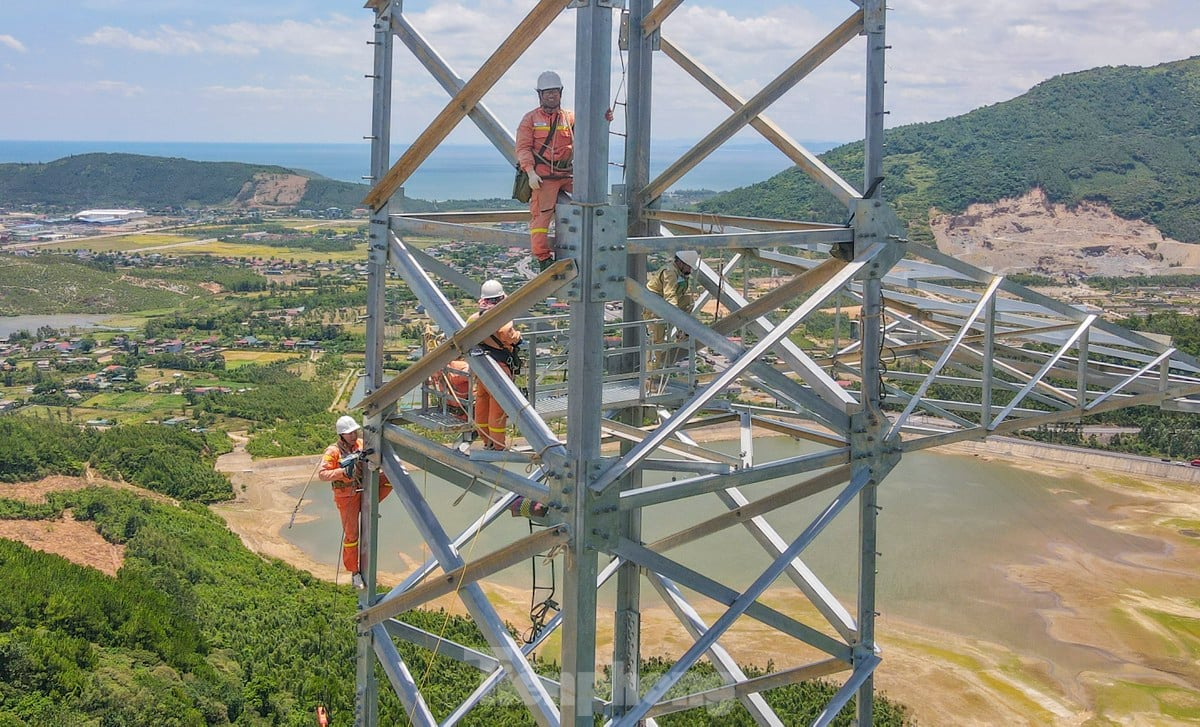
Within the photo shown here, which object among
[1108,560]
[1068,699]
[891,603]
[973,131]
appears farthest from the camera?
[973,131]

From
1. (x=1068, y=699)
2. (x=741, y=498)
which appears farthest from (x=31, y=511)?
(x=741, y=498)

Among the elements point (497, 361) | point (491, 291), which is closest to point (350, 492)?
point (497, 361)

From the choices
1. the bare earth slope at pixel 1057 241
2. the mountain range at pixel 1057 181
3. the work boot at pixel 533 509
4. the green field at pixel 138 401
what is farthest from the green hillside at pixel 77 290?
the work boot at pixel 533 509

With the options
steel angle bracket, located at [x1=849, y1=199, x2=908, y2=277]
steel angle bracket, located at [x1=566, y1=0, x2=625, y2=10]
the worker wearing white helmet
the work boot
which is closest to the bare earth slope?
the worker wearing white helmet

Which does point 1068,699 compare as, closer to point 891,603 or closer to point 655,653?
point 891,603

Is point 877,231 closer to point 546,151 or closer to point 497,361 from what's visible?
point 546,151

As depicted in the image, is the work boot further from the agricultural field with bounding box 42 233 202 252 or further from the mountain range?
the agricultural field with bounding box 42 233 202 252

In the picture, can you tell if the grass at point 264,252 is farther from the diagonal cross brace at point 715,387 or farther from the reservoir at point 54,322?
the diagonal cross brace at point 715,387
